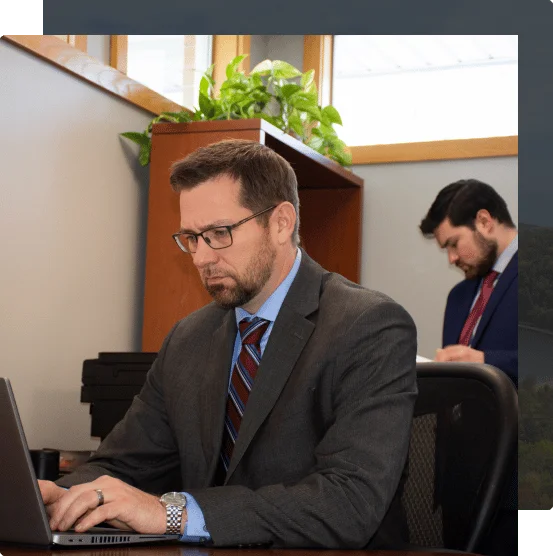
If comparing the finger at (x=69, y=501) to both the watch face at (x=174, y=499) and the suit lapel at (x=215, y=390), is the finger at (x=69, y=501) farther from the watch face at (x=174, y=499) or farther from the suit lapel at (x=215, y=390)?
the suit lapel at (x=215, y=390)

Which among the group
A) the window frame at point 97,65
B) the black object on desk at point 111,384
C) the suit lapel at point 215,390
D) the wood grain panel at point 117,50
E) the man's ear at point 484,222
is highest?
the wood grain panel at point 117,50

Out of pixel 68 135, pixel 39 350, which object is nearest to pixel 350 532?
pixel 39 350

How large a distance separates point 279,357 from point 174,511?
41 centimetres

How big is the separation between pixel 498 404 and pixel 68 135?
2176mm

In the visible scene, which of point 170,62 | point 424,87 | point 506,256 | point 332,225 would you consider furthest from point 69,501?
point 424,87

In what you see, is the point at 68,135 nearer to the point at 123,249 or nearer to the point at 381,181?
the point at 123,249

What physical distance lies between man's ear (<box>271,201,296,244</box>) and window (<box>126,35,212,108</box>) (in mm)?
2122

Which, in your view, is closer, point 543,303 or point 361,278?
point 543,303

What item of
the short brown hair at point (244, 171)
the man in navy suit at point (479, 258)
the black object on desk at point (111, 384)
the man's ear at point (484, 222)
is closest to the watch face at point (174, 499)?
the short brown hair at point (244, 171)

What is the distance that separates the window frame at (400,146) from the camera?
178 inches

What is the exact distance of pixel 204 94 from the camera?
3658mm

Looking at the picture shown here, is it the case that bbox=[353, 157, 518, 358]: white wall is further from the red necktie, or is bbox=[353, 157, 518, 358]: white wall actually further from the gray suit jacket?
the gray suit jacket

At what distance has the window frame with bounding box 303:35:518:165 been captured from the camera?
14.9 feet

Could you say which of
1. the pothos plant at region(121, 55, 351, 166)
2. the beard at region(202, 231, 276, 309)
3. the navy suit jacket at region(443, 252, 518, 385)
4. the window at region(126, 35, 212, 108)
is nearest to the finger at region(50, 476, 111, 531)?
the beard at region(202, 231, 276, 309)
